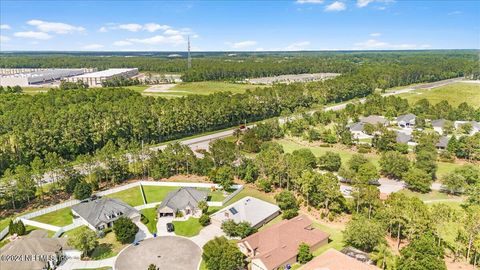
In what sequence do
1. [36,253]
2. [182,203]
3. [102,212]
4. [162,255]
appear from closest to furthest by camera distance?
[36,253] < [162,255] < [102,212] < [182,203]

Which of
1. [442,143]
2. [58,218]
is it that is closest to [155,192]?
[58,218]

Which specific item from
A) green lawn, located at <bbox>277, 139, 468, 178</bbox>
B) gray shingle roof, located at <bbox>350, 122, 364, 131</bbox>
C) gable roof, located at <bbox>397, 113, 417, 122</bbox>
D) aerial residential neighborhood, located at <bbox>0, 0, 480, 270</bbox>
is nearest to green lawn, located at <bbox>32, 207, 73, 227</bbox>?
aerial residential neighborhood, located at <bbox>0, 0, 480, 270</bbox>

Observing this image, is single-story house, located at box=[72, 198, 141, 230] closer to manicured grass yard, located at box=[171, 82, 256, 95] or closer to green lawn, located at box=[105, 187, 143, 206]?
green lawn, located at box=[105, 187, 143, 206]

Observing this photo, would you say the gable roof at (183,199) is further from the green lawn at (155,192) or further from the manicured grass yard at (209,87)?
the manicured grass yard at (209,87)

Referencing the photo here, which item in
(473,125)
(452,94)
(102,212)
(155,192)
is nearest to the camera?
(102,212)

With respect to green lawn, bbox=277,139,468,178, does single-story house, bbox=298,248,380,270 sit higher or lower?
higher

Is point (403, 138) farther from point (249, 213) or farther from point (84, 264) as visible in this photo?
point (84, 264)

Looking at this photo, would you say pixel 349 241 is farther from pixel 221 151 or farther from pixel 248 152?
pixel 248 152
